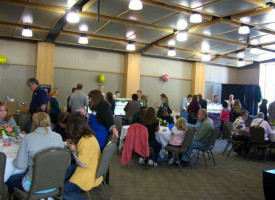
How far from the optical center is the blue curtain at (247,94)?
503 inches

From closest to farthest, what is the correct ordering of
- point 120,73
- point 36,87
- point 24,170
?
point 24,170 < point 36,87 < point 120,73

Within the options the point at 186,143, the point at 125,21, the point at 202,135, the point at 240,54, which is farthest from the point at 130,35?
the point at 240,54

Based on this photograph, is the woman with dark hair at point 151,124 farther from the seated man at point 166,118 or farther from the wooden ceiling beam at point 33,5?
the wooden ceiling beam at point 33,5

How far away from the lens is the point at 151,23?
7195 mm

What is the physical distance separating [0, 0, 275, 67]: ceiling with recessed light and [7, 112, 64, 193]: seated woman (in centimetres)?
312

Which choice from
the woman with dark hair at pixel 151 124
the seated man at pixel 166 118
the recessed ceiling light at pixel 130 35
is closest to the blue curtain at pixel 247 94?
the recessed ceiling light at pixel 130 35

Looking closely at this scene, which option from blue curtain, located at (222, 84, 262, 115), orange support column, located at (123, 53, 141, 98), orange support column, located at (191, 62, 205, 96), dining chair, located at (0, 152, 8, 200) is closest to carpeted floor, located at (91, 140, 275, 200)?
dining chair, located at (0, 152, 8, 200)

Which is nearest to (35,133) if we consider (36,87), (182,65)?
(36,87)

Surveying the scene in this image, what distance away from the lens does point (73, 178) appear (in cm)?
309

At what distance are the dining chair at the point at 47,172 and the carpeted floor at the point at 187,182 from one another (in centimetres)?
128

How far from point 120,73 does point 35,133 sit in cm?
847

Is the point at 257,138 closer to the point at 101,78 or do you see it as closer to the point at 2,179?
the point at 2,179

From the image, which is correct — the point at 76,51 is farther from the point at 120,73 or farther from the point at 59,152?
the point at 59,152

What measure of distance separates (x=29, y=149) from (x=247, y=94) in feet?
39.0
